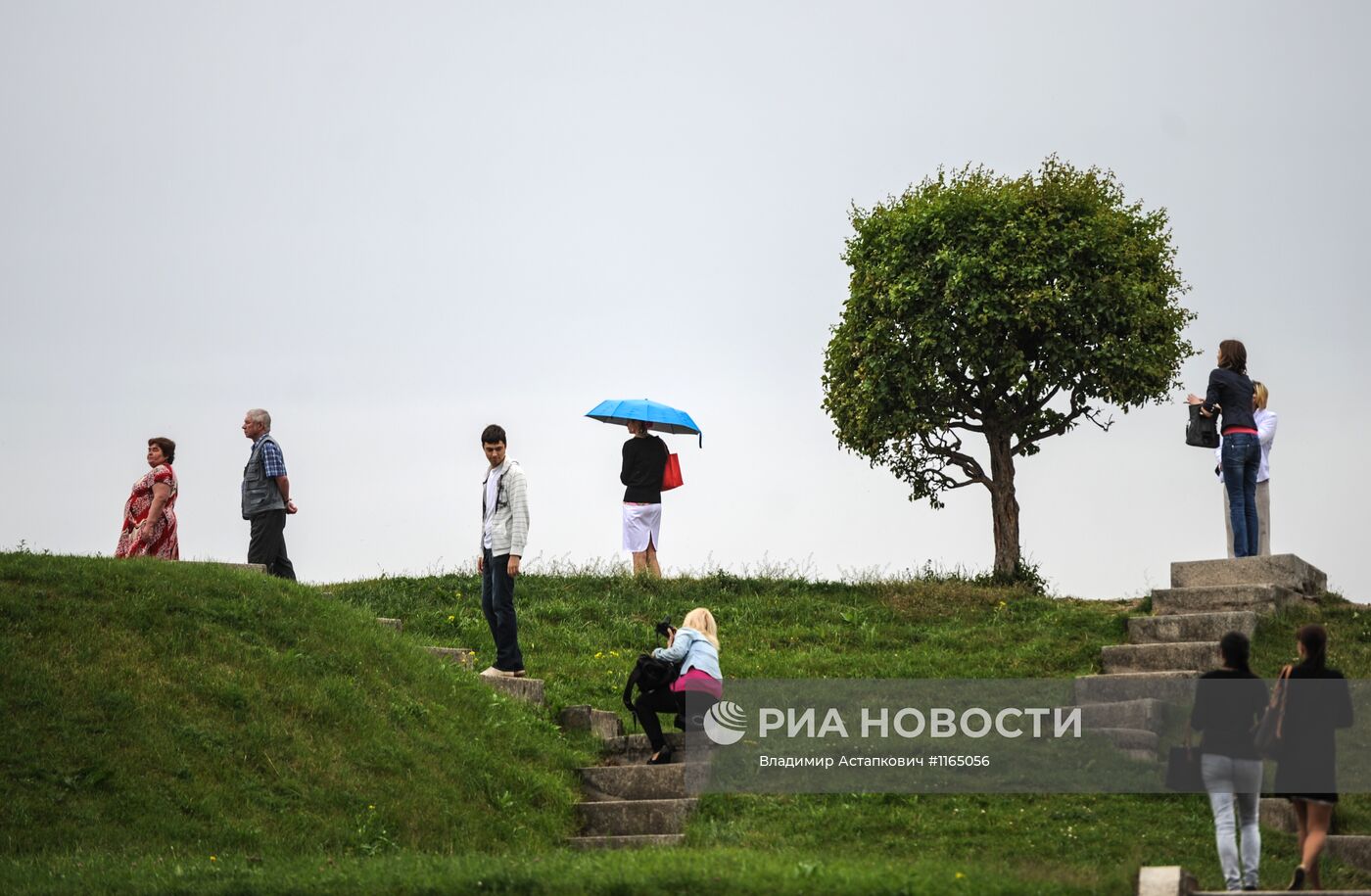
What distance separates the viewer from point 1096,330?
75.5ft

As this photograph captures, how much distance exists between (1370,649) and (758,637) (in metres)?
6.89

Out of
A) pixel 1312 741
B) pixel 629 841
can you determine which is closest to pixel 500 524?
pixel 629 841

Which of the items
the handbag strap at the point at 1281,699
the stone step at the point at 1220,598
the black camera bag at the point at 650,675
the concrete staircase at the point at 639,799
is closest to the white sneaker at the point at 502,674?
the concrete staircase at the point at 639,799

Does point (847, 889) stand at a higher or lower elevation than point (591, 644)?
lower

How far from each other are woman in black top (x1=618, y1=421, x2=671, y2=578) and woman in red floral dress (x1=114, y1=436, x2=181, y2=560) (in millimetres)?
6416

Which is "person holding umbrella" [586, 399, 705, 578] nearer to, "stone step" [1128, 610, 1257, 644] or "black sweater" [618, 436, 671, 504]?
"black sweater" [618, 436, 671, 504]

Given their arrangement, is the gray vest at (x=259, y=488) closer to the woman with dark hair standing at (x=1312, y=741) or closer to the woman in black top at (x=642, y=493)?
the woman in black top at (x=642, y=493)

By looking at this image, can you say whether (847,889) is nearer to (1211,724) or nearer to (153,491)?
(1211,724)

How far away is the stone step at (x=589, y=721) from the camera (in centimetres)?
1474

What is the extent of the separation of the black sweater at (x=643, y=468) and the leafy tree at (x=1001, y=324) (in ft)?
14.3

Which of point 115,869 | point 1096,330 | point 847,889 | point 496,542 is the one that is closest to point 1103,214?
point 1096,330

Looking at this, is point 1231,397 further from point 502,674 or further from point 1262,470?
point 502,674

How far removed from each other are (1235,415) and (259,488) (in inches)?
434

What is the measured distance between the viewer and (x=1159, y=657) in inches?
600
